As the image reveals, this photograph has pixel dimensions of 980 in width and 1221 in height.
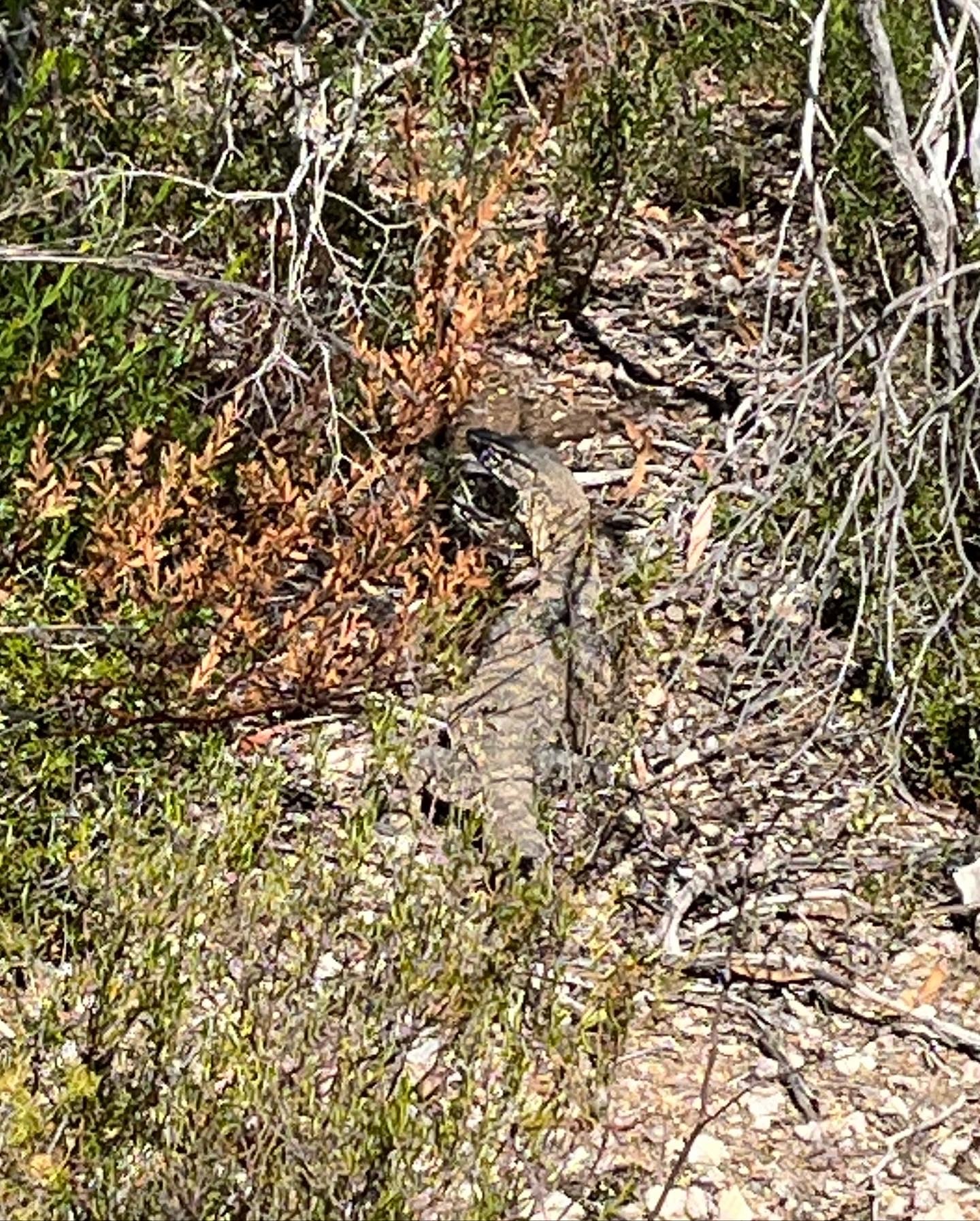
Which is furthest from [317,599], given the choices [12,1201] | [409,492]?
[12,1201]

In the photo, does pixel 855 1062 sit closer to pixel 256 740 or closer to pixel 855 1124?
pixel 855 1124

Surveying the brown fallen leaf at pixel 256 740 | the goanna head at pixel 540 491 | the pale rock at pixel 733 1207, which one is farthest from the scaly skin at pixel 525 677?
the pale rock at pixel 733 1207

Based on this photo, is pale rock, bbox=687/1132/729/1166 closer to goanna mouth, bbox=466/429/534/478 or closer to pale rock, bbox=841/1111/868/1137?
pale rock, bbox=841/1111/868/1137

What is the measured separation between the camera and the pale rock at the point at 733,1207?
3496 mm

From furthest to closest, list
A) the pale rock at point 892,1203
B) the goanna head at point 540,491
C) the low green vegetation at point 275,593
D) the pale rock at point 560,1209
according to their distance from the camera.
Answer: the goanna head at point 540,491 → the pale rock at point 892,1203 → the pale rock at point 560,1209 → the low green vegetation at point 275,593

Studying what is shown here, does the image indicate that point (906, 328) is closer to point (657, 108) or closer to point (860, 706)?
point (860, 706)

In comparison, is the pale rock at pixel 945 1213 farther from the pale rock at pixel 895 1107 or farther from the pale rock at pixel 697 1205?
the pale rock at pixel 697 1205

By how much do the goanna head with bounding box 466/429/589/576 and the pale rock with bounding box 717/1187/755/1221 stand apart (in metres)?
1.77

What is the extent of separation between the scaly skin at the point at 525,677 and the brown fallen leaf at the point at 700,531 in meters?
0.24

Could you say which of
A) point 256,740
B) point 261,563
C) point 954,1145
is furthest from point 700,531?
point 954,1145

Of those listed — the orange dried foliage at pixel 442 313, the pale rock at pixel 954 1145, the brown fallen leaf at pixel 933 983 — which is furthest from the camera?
the orange dried foliage at pixel 442 313

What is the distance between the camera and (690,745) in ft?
15.3

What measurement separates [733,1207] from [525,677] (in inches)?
53.7

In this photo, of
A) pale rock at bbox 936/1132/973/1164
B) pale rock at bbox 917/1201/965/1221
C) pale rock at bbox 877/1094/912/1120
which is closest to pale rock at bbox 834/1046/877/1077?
pale rock at bbox 877/1094/912/1120
